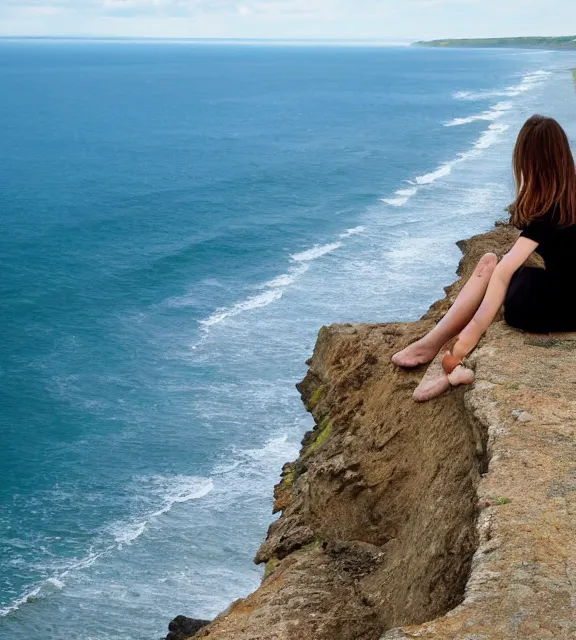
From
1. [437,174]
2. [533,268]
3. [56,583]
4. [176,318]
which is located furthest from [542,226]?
[437,174]

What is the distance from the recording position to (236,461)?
3712 cm

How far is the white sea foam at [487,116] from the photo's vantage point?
134m

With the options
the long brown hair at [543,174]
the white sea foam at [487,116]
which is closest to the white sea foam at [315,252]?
the long brown hair at [543,174]

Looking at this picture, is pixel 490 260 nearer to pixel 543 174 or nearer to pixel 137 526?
pixel 543 174

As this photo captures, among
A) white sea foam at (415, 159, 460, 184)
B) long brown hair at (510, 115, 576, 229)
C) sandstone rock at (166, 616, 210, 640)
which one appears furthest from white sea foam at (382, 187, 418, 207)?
Answer: long brown hair at (510, 115, 576, 229)

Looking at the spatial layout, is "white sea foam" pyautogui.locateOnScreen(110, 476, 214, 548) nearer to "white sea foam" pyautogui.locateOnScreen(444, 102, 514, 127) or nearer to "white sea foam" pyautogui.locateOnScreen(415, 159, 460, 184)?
"white sea foam" pyautogui.locateOnScreen(415, 159, 460, 184)

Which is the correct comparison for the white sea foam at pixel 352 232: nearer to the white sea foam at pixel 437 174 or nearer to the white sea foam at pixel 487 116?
the white sea foam at pixel 437 174

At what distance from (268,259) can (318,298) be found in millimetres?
11289

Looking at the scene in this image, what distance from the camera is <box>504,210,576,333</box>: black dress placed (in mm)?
12281

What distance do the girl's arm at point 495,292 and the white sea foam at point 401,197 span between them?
67927 mm

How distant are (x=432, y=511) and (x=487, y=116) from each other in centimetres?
13324

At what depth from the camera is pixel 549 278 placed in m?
12.4

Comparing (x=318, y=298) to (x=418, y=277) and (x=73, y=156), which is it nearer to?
(x=418, y=277)

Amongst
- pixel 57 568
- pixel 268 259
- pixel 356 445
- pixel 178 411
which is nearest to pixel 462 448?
pixel 356 445
